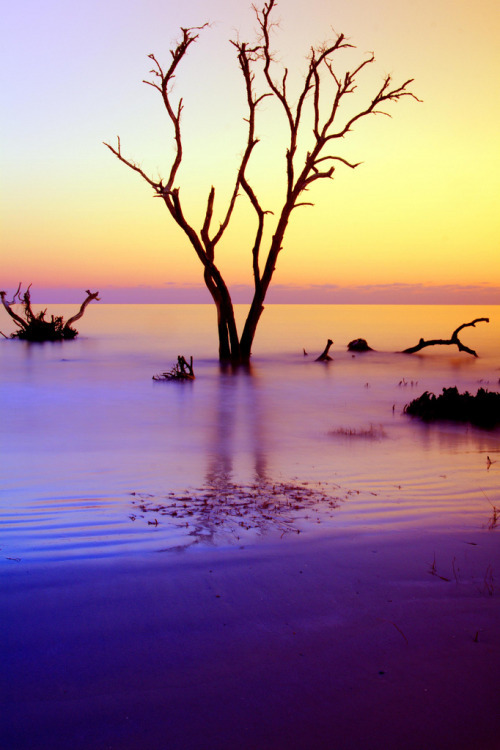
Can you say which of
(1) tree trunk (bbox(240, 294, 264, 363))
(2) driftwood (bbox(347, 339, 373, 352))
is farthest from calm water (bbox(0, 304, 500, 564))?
(2) driftwood (bbox(347, 339, 373, 352))

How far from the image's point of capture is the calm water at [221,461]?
4.75m

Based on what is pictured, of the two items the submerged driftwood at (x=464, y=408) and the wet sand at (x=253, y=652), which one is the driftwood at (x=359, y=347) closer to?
the submerged driftwood at (x=464, y=408)

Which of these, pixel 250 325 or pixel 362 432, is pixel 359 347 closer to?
pixel 250 325

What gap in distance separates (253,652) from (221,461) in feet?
16.5

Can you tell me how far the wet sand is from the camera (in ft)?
7.88

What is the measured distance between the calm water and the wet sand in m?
0.62

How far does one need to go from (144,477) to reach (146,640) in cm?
373

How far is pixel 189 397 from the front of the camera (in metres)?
14.5

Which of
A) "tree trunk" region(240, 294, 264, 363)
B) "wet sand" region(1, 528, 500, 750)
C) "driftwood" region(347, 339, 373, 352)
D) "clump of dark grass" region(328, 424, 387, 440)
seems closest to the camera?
"wet sand" region(1, 528, 500, 750)

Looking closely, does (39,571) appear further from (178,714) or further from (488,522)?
(488,522)

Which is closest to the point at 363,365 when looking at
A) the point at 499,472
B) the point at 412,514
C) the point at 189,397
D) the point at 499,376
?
the point at 499,376

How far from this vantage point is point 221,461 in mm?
7891

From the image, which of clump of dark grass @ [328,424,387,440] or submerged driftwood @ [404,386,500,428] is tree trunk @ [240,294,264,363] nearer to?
submerged driftwood @ [404,386,500,428]

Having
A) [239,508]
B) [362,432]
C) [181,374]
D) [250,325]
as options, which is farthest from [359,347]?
[239,508]
